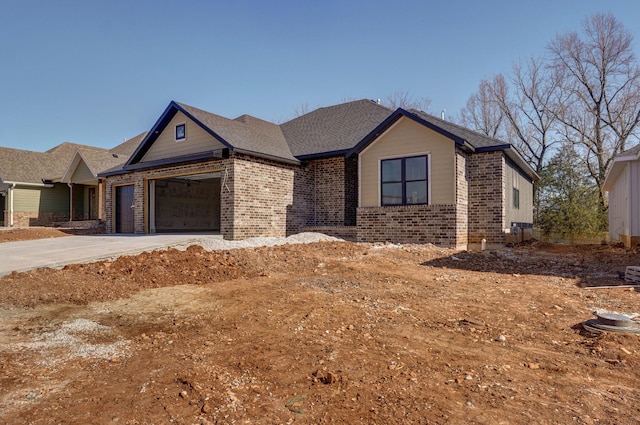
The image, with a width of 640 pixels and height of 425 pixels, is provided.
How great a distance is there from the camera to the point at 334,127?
16.8 m

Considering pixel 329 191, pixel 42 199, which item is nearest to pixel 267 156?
pixel 329 191

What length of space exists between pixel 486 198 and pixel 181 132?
11.8 metres

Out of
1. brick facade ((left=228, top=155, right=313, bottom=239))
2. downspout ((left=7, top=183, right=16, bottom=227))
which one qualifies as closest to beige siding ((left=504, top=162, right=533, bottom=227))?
brick facade ((left=228, top=155, right=313, bottom=239))

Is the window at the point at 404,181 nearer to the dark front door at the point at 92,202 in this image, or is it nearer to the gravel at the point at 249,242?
the gravel at the point at 249,242

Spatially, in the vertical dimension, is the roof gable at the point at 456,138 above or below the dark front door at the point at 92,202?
above

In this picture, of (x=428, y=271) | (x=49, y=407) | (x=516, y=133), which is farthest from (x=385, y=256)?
(x=516, y=133)

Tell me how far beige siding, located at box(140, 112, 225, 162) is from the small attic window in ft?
0.40

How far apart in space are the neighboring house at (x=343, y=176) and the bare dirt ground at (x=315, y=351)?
17.9 ft

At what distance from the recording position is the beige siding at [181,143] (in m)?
13.9

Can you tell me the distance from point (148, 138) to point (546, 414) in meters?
16.4

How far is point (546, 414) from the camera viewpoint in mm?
2271

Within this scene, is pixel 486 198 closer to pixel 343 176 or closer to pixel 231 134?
pixel 343 176

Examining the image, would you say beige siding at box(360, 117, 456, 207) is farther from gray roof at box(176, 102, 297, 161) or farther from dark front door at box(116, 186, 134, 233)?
dark front door at box(116, 186, 134, 233)

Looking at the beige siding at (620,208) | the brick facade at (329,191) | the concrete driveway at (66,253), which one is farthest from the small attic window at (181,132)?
the beige siding at (620,208)
